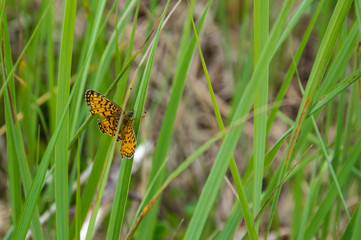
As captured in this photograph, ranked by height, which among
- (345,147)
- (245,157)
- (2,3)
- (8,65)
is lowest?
(245,157)

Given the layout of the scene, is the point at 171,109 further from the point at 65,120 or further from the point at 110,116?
the point at 65,120

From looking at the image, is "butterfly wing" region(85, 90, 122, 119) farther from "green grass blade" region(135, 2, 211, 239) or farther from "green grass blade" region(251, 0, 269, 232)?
"green grass blade" region(251, 0, 269, 232)

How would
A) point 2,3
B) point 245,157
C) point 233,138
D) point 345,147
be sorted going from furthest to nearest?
point 245,157
point 345,147
point 2,3
point 233,138

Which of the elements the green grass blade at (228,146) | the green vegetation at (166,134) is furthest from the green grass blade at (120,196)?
the green grass blade at (228,146)

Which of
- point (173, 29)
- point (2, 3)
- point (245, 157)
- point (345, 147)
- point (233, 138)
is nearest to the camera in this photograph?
point (233, 138)

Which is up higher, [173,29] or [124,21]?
[124,21]

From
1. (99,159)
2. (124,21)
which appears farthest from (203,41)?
(99,159)

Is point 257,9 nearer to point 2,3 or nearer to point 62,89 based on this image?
point 62,89

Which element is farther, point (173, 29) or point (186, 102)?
point (173, 29)

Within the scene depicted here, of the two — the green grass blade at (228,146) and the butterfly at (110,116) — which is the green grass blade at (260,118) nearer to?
the green grass blade at (228,146)
